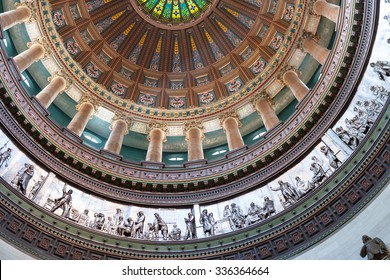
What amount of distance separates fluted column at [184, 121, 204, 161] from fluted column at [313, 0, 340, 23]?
9717 millimetres

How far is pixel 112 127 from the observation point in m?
24.0

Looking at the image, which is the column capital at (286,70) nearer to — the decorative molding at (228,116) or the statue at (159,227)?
the decorative molding at (228,116)

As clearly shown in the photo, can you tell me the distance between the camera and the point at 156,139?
24.0 metres

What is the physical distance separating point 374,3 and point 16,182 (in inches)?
579

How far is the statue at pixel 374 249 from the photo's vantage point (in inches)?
394

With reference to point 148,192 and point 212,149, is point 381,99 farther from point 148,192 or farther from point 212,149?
point 212,149

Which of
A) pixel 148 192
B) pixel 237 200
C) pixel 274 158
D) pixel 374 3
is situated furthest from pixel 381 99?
pixel 148 192

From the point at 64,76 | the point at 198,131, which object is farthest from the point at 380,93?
the point at 64,76

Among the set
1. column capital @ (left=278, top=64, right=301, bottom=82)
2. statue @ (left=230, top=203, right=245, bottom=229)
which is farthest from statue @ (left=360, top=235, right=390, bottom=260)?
column capital @ (left=278, top=64, right=301, bottom=82)

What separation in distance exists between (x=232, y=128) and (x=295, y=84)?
4.46 m

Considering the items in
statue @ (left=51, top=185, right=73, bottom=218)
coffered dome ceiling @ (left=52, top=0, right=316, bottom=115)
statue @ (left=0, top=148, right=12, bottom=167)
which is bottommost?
statue @ (left=51, top=185, right=73, bottom=218)

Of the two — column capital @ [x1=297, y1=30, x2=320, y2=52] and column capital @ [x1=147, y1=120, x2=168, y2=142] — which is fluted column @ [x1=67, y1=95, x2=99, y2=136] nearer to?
column capital @ [x1=147, y1=120, x2=168, y2=142]

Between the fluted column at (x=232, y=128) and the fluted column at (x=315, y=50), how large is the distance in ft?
19.2

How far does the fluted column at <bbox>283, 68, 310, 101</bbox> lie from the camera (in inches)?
852
